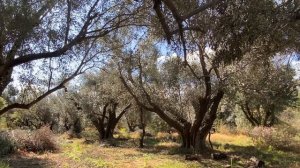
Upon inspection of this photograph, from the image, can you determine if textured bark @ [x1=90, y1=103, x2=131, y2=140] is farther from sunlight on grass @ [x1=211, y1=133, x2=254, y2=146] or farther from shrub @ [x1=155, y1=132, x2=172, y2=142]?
sunlight on grass @ [x1=211, y1=133, x2=254, y2=146]

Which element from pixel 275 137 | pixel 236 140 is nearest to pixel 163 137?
pixel 236 140

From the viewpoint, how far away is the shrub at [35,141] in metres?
24.5

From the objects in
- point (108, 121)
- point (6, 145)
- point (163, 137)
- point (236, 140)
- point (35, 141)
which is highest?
point (108, 121)

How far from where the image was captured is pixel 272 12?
855 cm

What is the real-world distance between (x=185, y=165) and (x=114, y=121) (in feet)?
63.9

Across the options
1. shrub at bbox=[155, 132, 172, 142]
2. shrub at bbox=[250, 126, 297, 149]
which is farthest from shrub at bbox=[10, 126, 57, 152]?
shrub at bbox=[250, 126, 297, 149]

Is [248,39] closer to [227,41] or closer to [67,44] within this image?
[227,41]

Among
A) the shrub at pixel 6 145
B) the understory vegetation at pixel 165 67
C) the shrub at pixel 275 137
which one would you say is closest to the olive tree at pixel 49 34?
the understory vegetation at pixel 165 67

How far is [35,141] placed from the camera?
2486cm

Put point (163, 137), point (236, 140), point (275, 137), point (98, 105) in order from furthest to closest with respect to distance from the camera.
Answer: point (163, 137)
point (98, 105)
point (236, 140)
point (275, 137)

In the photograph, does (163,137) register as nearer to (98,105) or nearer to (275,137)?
(98,105)

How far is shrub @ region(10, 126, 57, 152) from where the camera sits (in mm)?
24531

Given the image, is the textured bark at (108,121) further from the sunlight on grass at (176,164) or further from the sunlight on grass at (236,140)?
the sunlight on grass at (176,164)

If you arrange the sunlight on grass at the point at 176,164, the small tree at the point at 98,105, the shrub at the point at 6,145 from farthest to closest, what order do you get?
the small tree at the point at 98,105, the shrub at the point at 6,145, the sunlight on grass at the point at 176,164
